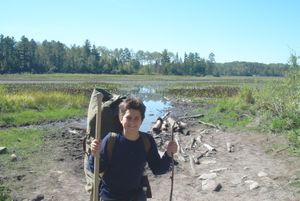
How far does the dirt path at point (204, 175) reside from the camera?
854cm

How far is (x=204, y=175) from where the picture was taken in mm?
10086

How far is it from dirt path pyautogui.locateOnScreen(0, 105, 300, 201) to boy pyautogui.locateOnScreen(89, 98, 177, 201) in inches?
187

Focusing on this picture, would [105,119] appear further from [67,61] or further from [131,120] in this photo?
[67,61]

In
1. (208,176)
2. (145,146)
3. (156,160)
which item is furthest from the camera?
(208,176)

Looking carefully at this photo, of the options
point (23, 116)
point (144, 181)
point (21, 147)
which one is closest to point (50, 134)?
point (21, 147)

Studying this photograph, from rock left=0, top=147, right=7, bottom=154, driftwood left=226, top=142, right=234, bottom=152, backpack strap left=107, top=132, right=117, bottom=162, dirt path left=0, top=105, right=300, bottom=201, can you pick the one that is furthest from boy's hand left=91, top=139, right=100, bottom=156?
driftwood left=226, top=142, right=234, bottom=152

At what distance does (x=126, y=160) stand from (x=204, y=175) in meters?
6.57

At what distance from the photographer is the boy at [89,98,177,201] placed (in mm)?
3846

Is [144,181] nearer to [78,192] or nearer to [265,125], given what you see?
[78,192]

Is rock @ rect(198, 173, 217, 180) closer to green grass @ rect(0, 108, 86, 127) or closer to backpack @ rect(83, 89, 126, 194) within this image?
backpack @ rect(83, 89, 126, 194)

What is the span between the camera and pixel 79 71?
120m

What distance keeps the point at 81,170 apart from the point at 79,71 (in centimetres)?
11112

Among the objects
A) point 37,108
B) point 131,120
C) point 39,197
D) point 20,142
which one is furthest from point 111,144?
point 37,108

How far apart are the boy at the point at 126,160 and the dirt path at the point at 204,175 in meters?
4.74
